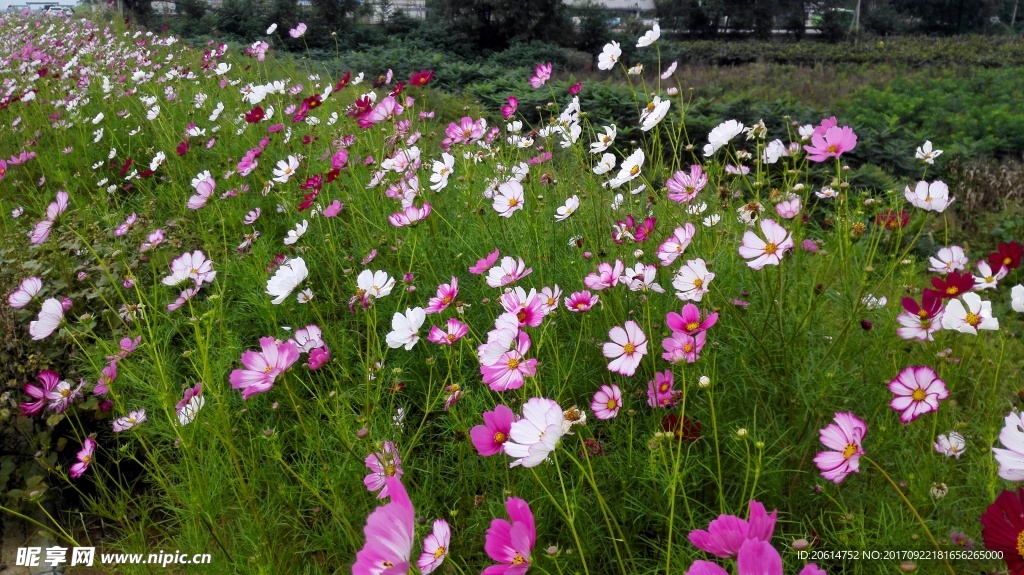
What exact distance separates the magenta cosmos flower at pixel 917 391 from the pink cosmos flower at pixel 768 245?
25 centimetres

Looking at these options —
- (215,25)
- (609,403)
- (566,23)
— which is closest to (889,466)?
(609,403)

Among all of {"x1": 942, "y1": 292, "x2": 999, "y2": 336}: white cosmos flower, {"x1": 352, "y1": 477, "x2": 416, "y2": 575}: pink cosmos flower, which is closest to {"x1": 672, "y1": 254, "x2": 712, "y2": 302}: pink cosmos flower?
{"x1": 942, "y1": 292, "x2": 999, "y2": 336}: white cosmos flower

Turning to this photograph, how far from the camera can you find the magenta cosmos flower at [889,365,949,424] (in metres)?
0.86

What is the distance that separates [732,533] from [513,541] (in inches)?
8.1

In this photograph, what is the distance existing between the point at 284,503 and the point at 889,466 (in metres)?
1.14

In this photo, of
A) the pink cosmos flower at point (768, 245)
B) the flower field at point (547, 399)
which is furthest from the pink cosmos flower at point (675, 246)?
the pink cosmos flower at point (768, 245)

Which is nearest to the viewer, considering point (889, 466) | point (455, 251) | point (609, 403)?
point (609, 403)

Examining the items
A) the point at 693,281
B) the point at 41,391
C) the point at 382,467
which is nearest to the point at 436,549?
the point at 382,467

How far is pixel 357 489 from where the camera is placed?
1.17 meters

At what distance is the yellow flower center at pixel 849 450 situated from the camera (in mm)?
812

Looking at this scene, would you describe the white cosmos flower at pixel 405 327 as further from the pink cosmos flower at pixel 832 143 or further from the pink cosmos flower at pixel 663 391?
the pink cosmos flower at pixel 832 143

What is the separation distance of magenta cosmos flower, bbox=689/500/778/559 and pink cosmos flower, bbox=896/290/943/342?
0.56 metres

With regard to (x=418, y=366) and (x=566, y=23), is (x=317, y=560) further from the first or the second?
(x=566, y=23)

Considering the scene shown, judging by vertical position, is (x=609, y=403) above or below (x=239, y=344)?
above
